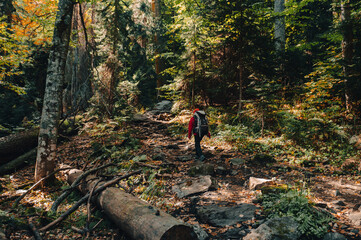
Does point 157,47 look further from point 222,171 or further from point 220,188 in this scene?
point 220,188

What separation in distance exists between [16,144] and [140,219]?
361 inches

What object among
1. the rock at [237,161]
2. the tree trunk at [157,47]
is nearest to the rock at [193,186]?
the rock at [237,161]

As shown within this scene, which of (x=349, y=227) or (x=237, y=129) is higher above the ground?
(x=237, y=129)

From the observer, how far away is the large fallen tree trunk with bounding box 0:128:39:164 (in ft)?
28.8

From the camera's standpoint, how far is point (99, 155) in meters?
9.09

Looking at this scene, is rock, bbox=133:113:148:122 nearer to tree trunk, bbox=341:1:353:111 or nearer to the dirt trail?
the dirt trail

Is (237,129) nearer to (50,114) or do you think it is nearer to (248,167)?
(248,167)

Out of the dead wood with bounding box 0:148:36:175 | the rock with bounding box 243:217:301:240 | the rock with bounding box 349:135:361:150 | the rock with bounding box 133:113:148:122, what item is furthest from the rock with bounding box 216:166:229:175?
the dead wood with bounding box 0:148:36:175

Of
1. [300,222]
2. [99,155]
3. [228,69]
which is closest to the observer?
[300,222]

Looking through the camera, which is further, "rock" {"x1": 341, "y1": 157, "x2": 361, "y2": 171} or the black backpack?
the black backpack

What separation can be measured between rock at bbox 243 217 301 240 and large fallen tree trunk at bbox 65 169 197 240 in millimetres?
1109

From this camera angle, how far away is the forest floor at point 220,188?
3943 millimetres

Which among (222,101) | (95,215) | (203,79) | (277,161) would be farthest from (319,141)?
(95,215)

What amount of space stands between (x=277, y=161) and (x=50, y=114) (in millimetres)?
7983
